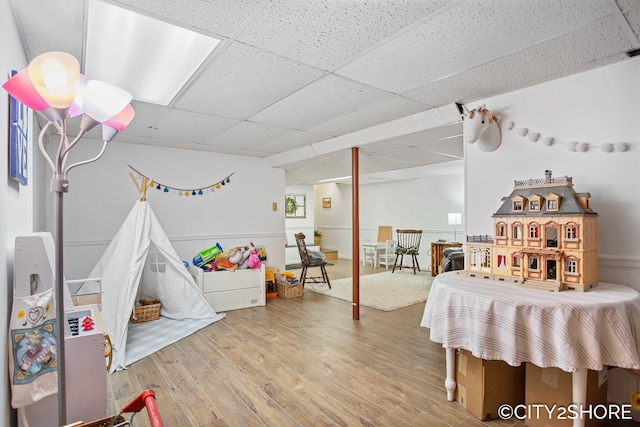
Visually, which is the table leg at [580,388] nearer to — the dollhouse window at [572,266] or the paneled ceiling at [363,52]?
the dollhouse window at [572,266]

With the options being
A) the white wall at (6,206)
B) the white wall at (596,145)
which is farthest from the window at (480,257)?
the white wall at (6,206)

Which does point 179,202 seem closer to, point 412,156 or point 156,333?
point 156,333

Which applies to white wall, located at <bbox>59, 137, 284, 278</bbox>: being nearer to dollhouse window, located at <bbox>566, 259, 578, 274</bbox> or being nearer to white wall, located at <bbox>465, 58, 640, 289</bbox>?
white wall, located at <bbox>465, 58, 640, 289</bbox>

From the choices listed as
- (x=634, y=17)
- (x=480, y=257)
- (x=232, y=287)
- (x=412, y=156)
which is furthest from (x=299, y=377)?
(x=412, y=156)

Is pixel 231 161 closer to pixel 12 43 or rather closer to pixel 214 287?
pixel 214 287

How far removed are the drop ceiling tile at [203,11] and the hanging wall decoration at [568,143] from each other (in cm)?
209

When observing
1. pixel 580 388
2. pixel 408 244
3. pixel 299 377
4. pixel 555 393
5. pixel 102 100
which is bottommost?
pixel 299 377

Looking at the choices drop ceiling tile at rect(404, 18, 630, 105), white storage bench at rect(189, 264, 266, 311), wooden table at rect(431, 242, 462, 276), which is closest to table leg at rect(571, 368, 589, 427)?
drop ceiling tile at rect(404, 18, 630, 105)

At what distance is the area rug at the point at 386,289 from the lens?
15.9ft

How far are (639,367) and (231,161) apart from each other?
191 inches

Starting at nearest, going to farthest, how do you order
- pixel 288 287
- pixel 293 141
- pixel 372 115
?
pixel 372 115
pixel 293 141
pixel 288 287

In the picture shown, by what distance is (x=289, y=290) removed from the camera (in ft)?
17.0

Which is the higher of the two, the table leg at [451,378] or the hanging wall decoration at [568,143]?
the hanging wall decoration at [568,143]

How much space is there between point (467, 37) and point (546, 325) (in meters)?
1.59
